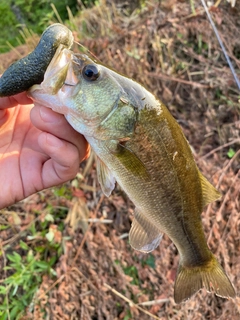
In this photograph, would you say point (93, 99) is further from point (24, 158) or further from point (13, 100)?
point (24, 158)

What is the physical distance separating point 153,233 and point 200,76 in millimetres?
2282

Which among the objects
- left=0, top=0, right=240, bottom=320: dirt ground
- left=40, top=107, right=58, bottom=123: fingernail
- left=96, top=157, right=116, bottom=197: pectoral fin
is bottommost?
left=0, top=0, right=240, bottom=320: dirt ground

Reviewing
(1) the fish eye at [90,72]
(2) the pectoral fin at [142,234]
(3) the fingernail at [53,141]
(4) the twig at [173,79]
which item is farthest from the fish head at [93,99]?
(4) the twig at [173,79]

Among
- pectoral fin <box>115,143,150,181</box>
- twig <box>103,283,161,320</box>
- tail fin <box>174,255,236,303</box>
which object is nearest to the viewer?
pectoral fin <box>115,143,150,181</box>

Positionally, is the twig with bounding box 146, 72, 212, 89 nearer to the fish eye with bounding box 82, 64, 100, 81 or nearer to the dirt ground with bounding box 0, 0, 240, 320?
the dirt ground with bounding box 0, 0, 240, 320

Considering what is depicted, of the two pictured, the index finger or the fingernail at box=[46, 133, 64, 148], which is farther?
the index finger

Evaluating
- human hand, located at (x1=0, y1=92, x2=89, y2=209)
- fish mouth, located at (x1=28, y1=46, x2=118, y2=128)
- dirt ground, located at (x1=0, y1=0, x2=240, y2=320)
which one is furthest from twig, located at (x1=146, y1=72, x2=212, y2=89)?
fish mouth, located at (x1=28, y1=46, x2=118, y2=128)

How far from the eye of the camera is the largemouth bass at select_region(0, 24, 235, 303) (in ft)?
4.66

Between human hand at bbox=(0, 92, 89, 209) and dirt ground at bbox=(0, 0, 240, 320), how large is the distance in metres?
1.23

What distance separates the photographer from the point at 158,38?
3678 millimetres

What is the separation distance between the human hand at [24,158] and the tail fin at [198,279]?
28.5 inches

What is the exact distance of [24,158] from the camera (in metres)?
1.83

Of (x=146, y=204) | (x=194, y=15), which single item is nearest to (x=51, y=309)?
(x=146, y=204)

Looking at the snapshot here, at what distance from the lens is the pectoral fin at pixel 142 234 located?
1.71 metres
